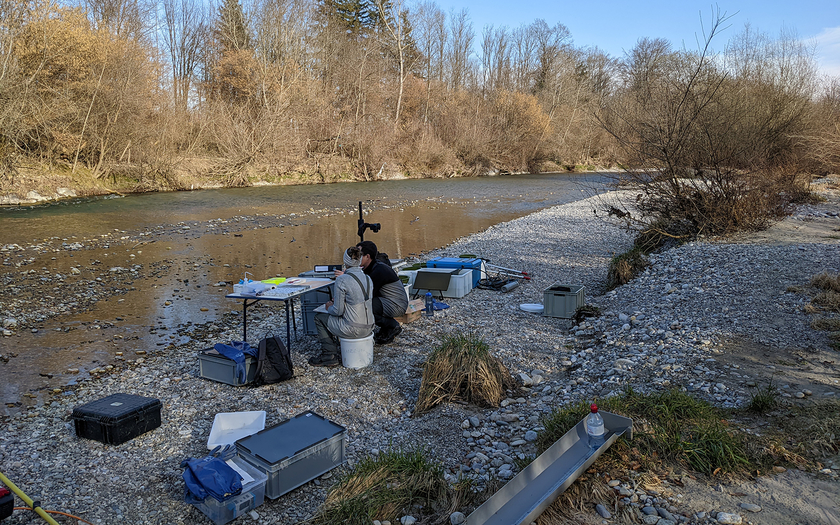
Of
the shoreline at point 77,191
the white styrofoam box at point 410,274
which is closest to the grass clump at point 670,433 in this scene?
the white styrofoam box at point 410,274

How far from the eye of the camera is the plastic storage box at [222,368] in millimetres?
5957

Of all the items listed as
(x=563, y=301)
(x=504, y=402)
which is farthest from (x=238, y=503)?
(x=563, y=301)

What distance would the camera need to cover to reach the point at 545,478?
383 centimetres

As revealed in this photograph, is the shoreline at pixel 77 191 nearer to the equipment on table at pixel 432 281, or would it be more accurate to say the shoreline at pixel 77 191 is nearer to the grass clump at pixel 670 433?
the equipment on table at pixel 432 281

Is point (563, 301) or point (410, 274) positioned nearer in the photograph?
point (563, 301)

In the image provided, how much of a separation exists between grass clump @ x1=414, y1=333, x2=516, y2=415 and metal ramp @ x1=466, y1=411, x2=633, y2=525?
143 centimetres

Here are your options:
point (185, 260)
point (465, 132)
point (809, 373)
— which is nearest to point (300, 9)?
point (465, 132)

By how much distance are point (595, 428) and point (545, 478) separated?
544 mm

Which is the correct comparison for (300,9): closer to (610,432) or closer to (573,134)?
(573,134)

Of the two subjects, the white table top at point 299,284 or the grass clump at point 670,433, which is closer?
→ the grass clump at point 670,433

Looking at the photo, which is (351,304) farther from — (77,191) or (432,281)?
(77,191)

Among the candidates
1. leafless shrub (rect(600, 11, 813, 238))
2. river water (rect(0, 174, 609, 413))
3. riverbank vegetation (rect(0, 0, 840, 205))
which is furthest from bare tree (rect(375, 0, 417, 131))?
leafless shrub (rect(600, 11, 813, 238))

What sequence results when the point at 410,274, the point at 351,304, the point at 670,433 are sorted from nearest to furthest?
the point at 670,433
the point at 351,304
the point at 410,274

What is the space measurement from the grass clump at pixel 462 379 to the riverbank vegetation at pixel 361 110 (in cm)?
769
